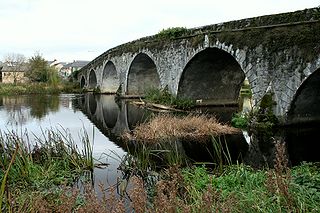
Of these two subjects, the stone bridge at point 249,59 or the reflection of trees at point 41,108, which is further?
the reflection of trees at point 41,108

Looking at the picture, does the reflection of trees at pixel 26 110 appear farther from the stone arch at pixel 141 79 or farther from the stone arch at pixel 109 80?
the stone arch at pixel 109 80

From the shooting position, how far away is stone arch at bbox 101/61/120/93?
40.4 m

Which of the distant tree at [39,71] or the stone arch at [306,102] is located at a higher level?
the distant tree at [39,71]

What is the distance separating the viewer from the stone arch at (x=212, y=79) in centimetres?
1991

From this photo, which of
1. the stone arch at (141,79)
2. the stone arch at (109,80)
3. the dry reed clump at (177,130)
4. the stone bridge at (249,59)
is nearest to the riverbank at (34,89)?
the stone arch at (109,80)

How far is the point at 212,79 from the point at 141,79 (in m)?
11.6

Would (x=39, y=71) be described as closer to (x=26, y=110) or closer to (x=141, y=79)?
(x=141, y=79)

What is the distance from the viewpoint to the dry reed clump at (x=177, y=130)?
37.9 ft

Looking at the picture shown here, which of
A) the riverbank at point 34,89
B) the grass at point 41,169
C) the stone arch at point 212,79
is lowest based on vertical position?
the grass at point 41,169

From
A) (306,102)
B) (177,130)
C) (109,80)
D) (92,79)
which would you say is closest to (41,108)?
(177,130)

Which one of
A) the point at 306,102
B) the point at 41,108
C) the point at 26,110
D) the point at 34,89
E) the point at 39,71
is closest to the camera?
the point at 306,102

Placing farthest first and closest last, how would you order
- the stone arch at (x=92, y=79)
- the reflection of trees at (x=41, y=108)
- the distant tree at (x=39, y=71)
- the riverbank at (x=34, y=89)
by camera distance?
1. the distant tree at (x=39, y=71)
2. the stone arch at (x=92, y=79)
3. the riverbank at (x=34, y=89)
4. the reflection of trees at (x=41, y=108)

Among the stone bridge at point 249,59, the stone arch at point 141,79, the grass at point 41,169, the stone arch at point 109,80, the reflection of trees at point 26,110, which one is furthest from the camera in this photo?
the stone arch at point 109,80

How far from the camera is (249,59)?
14.3m
